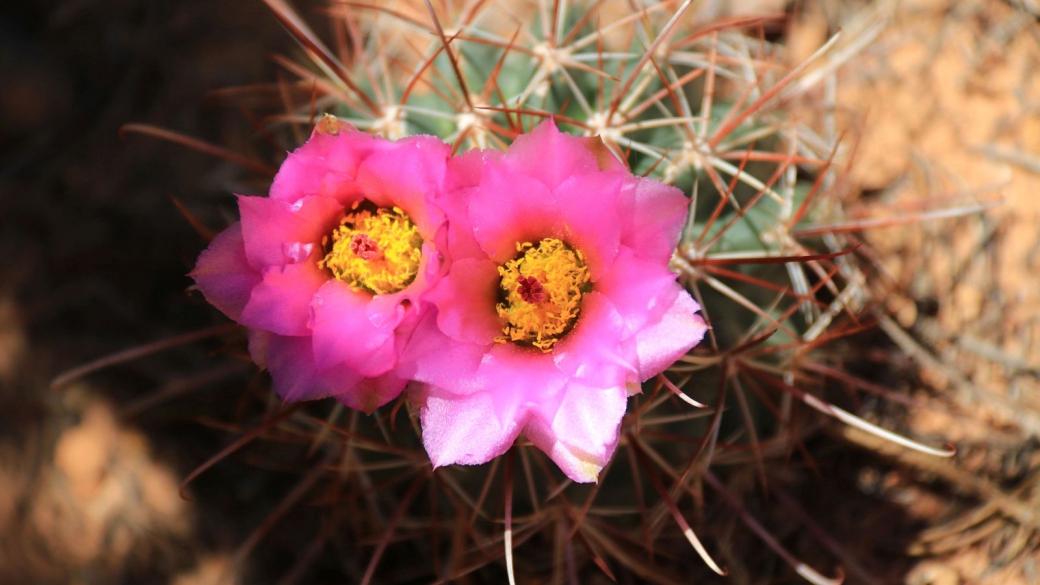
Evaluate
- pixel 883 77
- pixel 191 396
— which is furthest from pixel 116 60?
pixel 883 77

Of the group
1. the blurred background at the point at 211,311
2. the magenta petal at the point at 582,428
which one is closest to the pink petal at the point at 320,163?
the magenta petal at the point at 582,428

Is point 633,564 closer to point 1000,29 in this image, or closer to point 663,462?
point 663,462

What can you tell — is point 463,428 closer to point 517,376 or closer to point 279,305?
point 517,376

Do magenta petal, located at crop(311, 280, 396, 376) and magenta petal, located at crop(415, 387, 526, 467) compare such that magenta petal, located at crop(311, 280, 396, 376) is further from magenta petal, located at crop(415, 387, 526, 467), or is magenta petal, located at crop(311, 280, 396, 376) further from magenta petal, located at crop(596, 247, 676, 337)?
magenta petal, located at crop(596, 247, 676, 337)

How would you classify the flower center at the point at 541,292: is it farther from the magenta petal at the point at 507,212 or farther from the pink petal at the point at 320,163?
the pink petal at the point at 320,163

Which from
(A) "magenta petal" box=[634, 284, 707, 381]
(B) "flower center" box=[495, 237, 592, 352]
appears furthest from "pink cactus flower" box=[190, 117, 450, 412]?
(A) "magenta petal" box=[634, 284, 707, 381]

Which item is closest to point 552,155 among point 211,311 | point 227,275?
point 227,275
